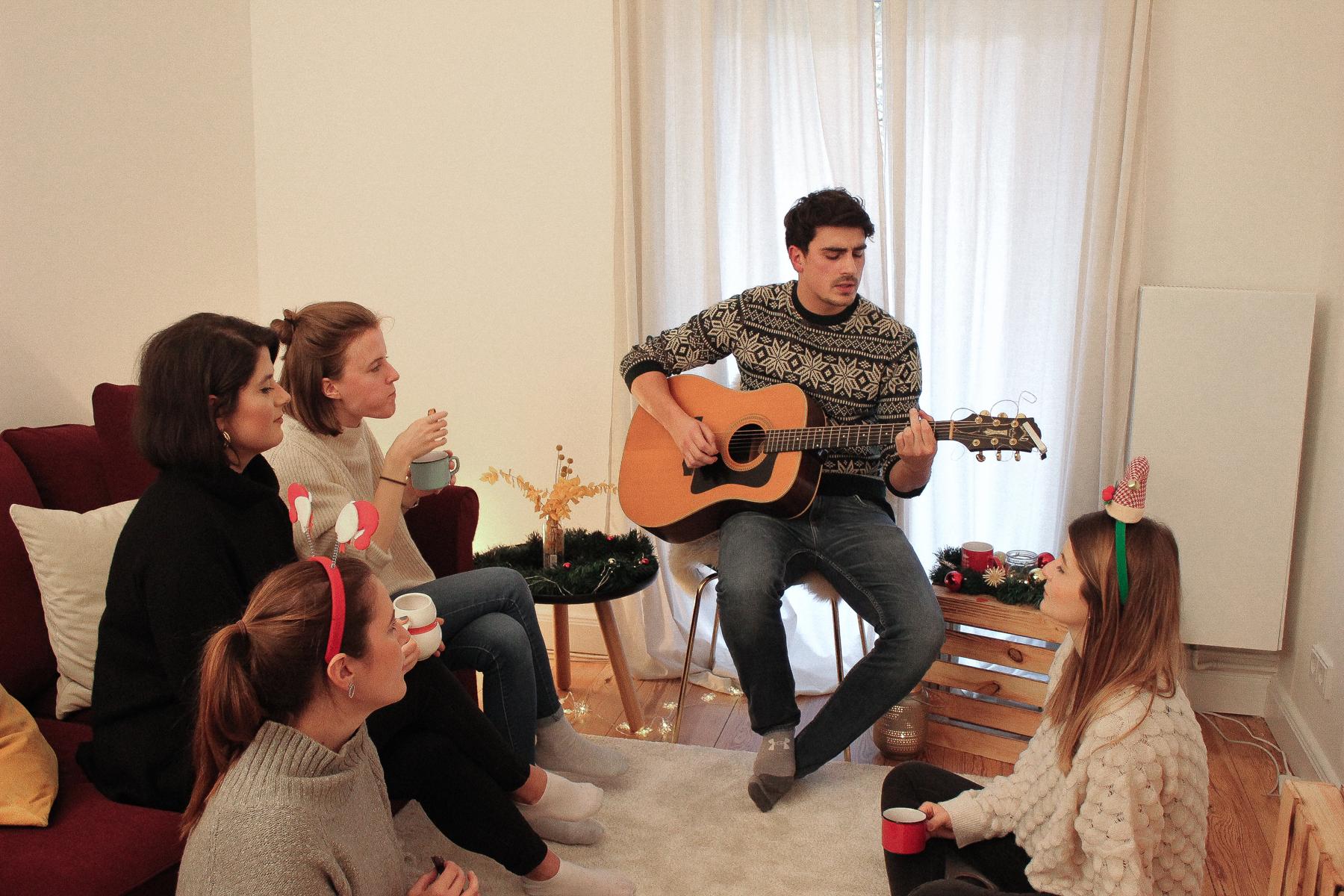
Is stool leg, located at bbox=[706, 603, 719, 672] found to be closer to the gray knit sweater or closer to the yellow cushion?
the gray knit sweater

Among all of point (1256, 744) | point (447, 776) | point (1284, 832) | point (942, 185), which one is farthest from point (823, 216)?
point (1256, 744)

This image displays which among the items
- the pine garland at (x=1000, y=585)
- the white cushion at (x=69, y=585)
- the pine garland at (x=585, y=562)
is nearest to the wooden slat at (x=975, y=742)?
the pine garland at (x=1000, y=585)

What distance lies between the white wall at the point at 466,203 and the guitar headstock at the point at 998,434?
126 centimetres

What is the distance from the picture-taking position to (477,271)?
3.21m

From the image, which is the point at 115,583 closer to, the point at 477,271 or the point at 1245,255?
the point at 477,271

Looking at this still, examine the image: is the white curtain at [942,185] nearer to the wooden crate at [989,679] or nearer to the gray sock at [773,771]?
the wooden crate at [989,679]

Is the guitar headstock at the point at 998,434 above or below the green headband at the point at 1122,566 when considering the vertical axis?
above

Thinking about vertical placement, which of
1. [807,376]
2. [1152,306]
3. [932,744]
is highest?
[1152,306]

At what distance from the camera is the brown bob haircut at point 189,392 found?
5.42 ft

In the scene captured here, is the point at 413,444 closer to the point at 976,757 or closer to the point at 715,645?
the point at 715,645

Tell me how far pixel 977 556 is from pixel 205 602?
1.80 meters

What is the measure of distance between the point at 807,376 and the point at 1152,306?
2.95ft

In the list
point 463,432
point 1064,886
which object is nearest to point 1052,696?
point 1064,886

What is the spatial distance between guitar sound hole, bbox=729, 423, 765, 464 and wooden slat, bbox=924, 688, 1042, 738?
76 cm
